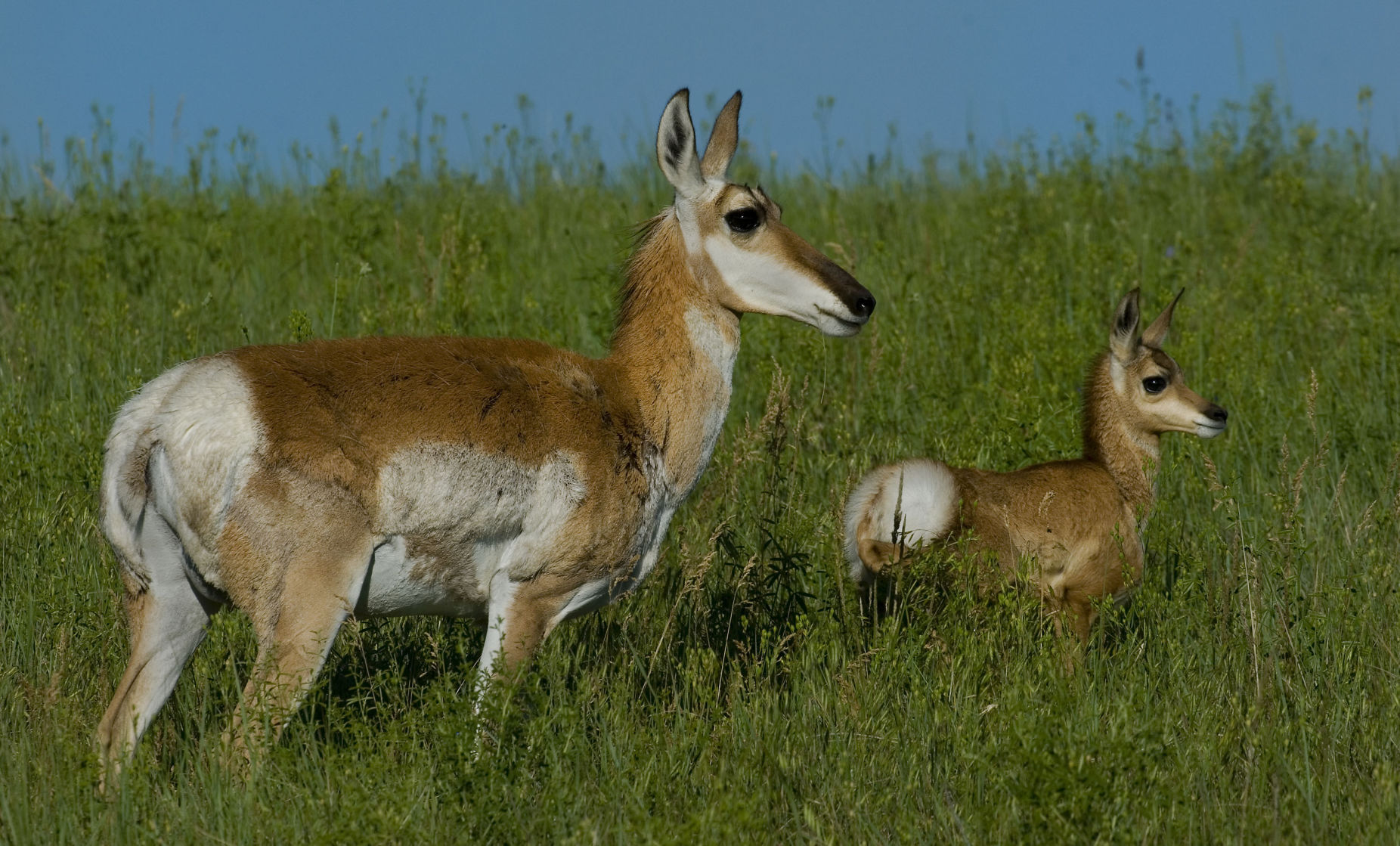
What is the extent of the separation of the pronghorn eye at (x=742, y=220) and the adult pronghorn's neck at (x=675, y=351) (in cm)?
18

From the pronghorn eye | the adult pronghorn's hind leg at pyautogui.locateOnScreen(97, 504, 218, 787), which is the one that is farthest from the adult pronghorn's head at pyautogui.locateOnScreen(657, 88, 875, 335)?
the adult pronghorn's hind leg at pyautogui.locateOnScreen(97, 504, 218, 787)

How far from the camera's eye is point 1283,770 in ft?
14.2

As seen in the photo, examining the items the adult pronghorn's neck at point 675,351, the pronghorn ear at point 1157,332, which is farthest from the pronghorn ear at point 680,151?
the pronghorn ear at point 1157,332

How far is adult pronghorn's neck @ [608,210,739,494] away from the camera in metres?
5.10

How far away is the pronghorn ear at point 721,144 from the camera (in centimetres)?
548

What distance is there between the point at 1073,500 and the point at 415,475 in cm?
338

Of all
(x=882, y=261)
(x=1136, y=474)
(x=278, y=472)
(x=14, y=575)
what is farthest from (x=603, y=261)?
(x=278, y=472)

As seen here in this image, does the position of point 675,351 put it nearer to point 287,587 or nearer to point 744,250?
point 744,250

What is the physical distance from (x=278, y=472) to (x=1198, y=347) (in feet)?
19.4

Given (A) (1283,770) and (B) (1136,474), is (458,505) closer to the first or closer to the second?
(A) (1283,770)

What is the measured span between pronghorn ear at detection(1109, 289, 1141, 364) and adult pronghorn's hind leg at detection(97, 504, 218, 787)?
465 centimetres

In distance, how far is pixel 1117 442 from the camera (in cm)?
705

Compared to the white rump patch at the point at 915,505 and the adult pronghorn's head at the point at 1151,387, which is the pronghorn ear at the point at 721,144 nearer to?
the white rump patch at the point at 915,505

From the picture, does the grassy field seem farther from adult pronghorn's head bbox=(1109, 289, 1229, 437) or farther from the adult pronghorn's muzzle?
the adult pronghorn's muzzle
